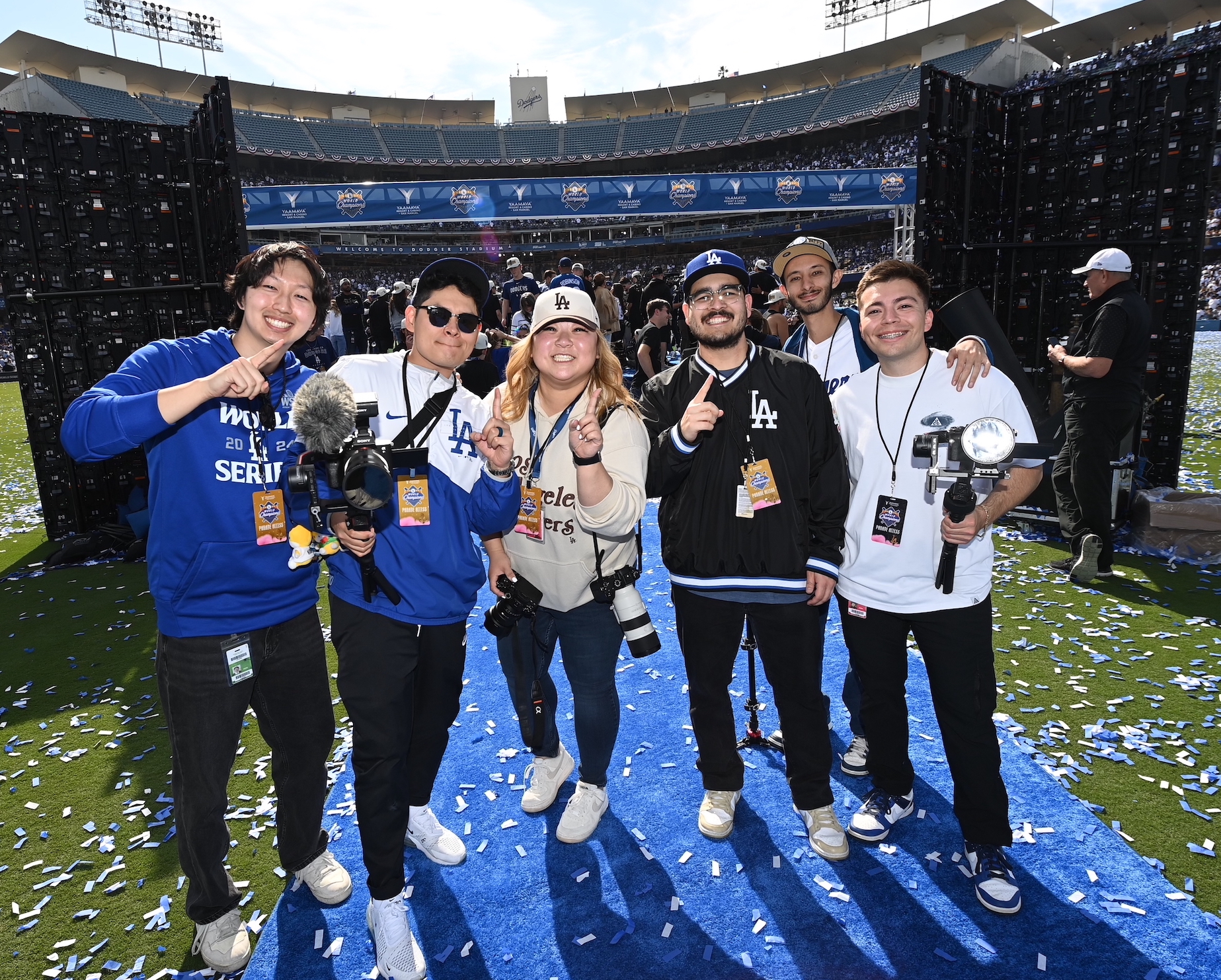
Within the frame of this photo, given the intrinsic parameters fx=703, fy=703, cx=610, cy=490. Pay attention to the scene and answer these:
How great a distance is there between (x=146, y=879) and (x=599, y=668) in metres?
2.07

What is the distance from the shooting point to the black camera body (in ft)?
9.21

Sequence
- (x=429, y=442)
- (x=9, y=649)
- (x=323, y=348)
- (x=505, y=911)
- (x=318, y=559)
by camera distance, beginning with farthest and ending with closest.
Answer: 1. (x=323, y=348)
2. (x=9, y=649)
3. (x=505, y=911)
4. (x=429, y=442)
5. (x=318, y=559)

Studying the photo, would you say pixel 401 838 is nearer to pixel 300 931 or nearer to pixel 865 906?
pixel 300 931

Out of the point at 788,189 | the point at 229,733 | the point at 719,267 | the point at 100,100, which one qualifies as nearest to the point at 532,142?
the point at 100,100

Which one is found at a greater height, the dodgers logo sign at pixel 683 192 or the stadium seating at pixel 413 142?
the stadium seating at pixel 413 142

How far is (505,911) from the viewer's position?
2717 millimetres

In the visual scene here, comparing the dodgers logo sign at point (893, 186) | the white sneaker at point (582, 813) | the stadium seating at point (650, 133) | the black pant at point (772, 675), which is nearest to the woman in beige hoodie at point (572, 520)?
the white sneaker at point (582, 813)

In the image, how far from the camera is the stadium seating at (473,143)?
45.8m

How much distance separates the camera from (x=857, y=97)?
4162 cm

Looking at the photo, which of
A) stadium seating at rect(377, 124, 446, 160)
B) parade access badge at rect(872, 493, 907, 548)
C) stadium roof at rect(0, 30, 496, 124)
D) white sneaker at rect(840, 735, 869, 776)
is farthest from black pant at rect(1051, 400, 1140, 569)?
stadium seating at rect(377, 124, 446, 160)

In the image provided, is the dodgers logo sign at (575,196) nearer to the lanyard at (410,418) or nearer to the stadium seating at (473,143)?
the lanyard at (410,418)

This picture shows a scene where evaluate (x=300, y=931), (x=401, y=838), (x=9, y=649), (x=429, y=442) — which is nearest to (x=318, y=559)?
(x=429, y=442)

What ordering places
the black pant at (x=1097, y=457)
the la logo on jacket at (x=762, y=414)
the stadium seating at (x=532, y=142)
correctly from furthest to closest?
the stadium seating at (x=532, y=142)
the black pant at (x=1097, y=457)
the la logo on jacket at (x=762, y=414)

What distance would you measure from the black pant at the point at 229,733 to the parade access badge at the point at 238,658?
1 cm
